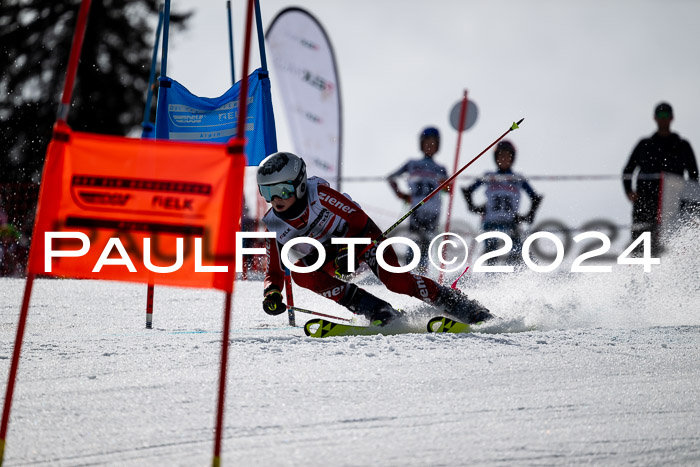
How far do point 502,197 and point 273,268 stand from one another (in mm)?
3813

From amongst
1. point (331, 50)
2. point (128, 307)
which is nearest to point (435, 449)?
point (128, 307)

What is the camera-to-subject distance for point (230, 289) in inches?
91.7

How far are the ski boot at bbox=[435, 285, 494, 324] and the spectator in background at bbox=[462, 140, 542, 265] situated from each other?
3.22 meters

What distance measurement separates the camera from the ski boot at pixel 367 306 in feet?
15.8

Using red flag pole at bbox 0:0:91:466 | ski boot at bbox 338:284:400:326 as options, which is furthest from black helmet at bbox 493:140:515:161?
red flag pole at bbox 0:0:91:466

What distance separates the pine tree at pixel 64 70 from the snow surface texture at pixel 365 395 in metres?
12.1

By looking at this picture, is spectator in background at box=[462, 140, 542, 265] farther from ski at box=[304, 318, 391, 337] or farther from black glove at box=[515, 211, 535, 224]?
ski at box=[304, 318, 391, 337]

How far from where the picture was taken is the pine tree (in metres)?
16.2

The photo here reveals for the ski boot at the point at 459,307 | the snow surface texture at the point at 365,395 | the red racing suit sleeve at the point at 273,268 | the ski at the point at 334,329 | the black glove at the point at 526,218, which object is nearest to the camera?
the snow surface texture at the point at 365,395

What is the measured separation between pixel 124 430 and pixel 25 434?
13.1 inches

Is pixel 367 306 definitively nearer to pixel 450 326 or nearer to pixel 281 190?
pixel 450 326

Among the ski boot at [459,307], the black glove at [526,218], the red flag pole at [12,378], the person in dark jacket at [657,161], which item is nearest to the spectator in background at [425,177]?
the black glove at [526,218]

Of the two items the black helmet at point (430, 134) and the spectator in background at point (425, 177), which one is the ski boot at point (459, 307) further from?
the black helmet at point (430, 134)

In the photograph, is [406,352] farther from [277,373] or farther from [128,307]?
[128,307]
